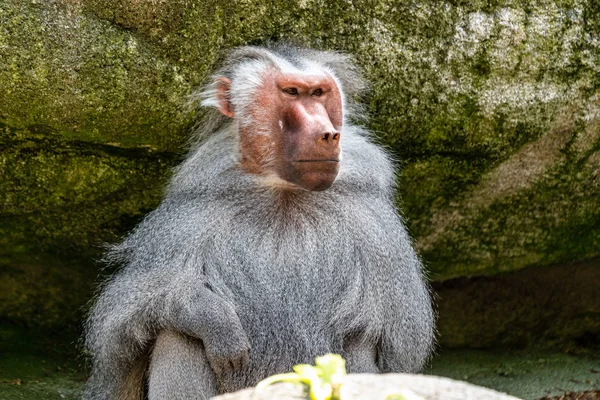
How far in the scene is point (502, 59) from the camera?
5.02m

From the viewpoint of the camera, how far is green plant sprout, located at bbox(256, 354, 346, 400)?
106 inches

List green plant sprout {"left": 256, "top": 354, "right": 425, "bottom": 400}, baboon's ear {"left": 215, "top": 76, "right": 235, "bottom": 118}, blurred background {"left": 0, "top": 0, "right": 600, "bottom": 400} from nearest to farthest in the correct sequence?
green plant sprout {"left": 256, "top": 354, "right": 425, "bottom": 400}
blurred background {"left": 0, "top": 0, "right": 600, "bottom": 400}
baboon's ear {"left": 215, "top": 76, "right": 235, "bottom": 118}

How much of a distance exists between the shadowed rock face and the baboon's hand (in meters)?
1.22

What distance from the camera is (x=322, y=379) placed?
2.76 metres

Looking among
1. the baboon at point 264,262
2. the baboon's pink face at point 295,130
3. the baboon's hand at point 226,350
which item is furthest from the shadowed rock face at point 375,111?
the baboon's hand at point 226,350

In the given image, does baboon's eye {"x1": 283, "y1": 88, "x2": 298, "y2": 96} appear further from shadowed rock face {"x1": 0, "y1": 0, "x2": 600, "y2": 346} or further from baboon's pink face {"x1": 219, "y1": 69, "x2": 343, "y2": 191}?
shadowed rock face {"x1": 0, "y1": 0, "x2": 600, "y2": 346}

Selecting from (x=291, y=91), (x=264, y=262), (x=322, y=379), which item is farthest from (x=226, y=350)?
(x=322, y=379)

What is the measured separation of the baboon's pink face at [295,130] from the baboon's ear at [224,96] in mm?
178

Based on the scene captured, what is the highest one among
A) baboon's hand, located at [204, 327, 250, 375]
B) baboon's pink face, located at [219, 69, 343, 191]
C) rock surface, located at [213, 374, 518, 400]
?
baboon's pink face, located at [219, 69, 343, 191]

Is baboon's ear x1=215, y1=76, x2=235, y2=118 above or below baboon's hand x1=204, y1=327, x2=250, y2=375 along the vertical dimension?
above

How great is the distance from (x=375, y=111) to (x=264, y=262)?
1199 millimetres

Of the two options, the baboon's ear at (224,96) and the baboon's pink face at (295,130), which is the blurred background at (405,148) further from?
the baboon's pink face at (295,130)

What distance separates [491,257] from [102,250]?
7.98 feet

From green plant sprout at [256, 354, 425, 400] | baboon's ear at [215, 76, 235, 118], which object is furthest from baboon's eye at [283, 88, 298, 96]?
green plant sprout at [256, 354, 425, 400]
